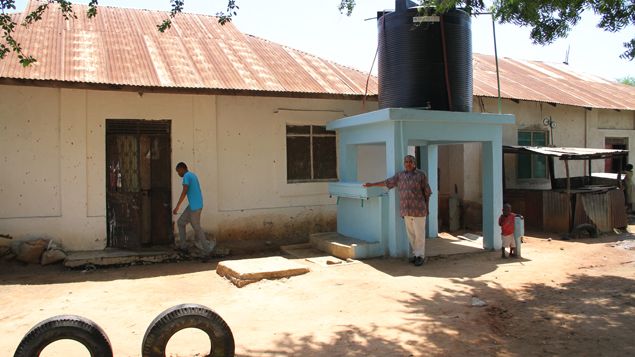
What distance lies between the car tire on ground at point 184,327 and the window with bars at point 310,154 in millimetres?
6367

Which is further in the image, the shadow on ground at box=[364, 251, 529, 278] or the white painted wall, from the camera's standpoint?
the white painted wall

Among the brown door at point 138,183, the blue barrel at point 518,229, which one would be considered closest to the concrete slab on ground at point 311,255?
the brown door at point 138,183

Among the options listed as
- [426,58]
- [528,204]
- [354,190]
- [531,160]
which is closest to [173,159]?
[354,190]

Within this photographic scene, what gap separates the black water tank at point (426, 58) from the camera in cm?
814

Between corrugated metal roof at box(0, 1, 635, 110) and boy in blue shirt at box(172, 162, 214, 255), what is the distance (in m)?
1.49

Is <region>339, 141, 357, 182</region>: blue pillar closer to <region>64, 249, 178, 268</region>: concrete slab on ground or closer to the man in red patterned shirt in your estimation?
the man in red patterned shirt

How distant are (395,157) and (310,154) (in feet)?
9.93

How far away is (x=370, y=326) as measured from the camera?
495cm

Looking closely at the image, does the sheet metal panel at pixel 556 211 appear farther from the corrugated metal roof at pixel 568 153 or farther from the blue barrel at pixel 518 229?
the blue barrel at pixel 518 229

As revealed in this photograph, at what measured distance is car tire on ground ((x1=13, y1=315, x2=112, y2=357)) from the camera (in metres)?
3.61

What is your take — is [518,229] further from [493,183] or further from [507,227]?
[493,183]

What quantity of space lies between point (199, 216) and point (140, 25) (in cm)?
511

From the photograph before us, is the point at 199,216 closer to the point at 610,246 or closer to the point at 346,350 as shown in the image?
the point at 346,350

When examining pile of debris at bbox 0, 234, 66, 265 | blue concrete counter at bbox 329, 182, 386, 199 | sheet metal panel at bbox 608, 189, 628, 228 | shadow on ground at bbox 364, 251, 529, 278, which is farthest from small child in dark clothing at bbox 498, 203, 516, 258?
pile of debris at bbox 0, 234, 66, 265
